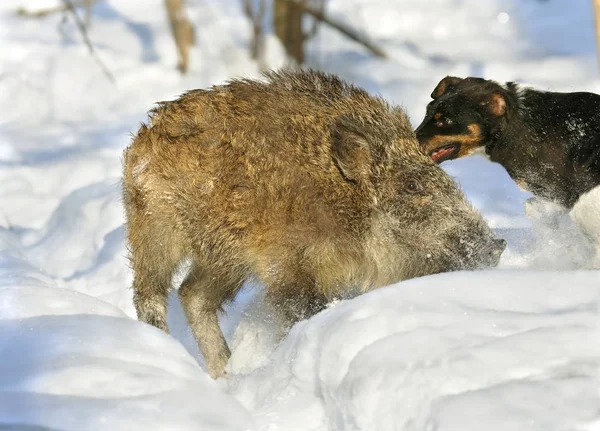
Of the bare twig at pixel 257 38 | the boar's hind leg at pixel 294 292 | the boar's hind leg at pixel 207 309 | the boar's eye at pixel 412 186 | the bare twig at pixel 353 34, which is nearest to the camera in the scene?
the boar's hind leg at pixel 294 292

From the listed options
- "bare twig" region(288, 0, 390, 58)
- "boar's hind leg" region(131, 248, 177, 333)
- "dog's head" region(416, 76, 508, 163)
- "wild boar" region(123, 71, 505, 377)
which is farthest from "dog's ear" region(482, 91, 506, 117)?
"bare twig" region(288, 0, 390, 58)

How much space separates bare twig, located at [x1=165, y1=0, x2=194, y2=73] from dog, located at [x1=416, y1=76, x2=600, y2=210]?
7.11m

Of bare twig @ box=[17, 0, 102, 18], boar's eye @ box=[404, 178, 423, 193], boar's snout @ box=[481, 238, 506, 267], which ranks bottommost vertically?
bare twig @ box=[17, 0, 102, 18]

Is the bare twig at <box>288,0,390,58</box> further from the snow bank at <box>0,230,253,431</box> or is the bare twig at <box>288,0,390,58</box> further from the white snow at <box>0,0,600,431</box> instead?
the snow bank at <box>0,230,253,431</box>

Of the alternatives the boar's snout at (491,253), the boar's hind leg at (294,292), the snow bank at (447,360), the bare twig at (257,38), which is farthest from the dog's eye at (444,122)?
the bare twig at (257,38)

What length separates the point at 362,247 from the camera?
467 cm

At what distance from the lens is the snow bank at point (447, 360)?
2826mm

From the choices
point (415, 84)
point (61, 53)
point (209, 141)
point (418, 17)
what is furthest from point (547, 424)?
point (418, 17)

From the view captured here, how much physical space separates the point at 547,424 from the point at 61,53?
10.9 metres

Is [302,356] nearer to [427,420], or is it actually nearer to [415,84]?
[427,420]

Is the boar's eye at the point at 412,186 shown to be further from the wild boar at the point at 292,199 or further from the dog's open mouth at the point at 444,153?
the dog's open mouth at the point at 444,153

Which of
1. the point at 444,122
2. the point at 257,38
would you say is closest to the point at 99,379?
the point at 444,122

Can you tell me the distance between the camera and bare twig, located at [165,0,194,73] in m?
12.2

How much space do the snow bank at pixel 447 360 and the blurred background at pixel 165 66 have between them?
2.66 metres
